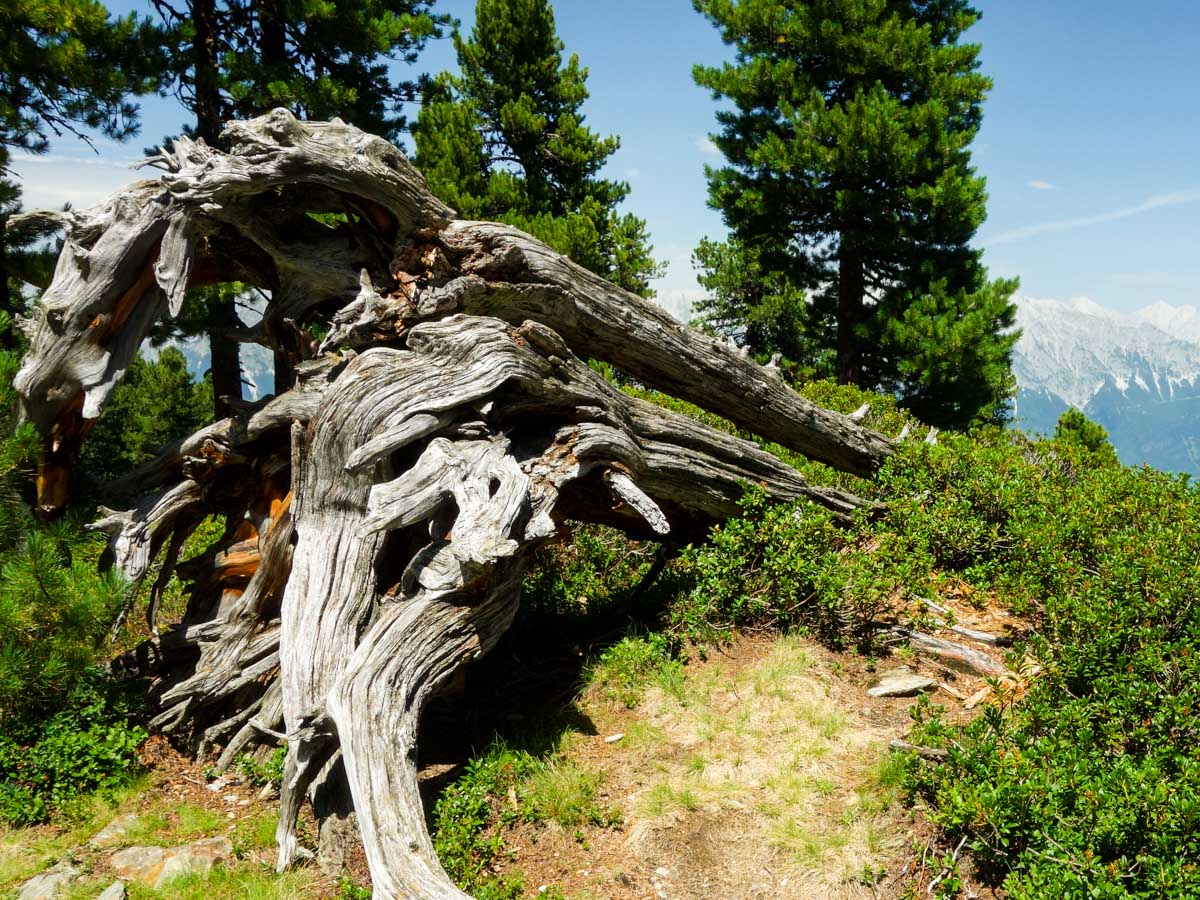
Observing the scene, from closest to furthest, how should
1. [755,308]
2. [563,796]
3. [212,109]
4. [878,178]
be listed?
1. [563,796]
2. [212,109]
3. [878,178]
4. [755,308]

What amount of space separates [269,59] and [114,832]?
1371 centimetres

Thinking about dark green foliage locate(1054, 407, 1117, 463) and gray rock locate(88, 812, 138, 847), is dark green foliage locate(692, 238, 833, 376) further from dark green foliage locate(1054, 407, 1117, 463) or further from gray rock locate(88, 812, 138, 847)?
gray rock locate(88, 812, 138, 847)

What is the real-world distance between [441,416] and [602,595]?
10.1ft

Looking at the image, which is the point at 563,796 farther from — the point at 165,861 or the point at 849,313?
the point at 849,313

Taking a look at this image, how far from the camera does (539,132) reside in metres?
24.2

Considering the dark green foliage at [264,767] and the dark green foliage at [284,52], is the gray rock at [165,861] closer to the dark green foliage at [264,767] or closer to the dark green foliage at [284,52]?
the dark green foliage at [264,767]

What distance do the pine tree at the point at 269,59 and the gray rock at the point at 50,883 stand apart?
9.42 metres

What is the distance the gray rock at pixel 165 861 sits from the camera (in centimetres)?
427

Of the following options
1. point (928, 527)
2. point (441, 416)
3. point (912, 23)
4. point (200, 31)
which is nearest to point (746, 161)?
point (912, 23)

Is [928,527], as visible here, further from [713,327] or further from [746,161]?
[713,327]

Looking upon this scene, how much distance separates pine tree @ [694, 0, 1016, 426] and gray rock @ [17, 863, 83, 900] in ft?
63.3

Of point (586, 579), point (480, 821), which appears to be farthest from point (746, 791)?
point (586, 579)

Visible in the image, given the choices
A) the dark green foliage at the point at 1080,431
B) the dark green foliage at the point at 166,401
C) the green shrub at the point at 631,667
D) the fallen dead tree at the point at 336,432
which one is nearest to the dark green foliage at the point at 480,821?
the fallen dead tree at the point at 336,432

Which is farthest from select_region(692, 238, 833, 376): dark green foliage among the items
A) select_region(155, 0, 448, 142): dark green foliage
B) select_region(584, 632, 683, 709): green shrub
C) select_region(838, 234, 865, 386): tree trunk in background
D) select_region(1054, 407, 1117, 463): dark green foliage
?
select_region(584, 632, 683, 709): green shrub
